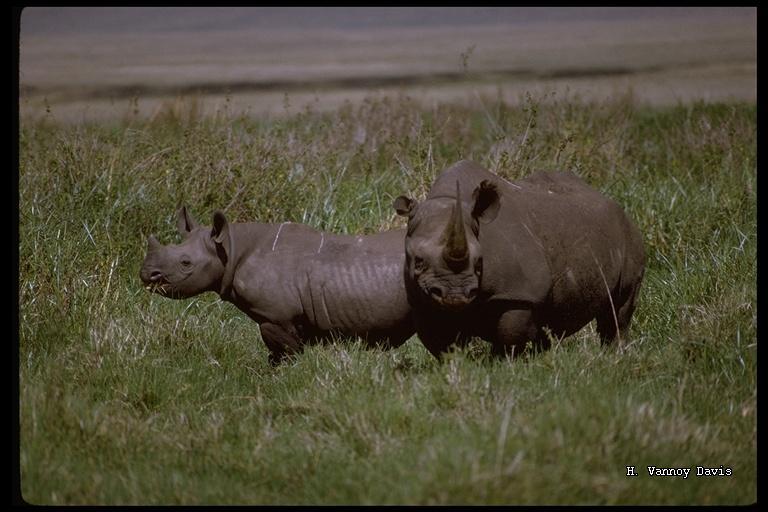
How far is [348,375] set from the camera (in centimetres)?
597

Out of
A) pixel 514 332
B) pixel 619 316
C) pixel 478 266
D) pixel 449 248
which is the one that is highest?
pixel 449 248

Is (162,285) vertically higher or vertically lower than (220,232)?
lower

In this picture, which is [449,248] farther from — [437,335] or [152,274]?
[152,274]

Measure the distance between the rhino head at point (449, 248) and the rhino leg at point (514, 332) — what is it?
0.28m

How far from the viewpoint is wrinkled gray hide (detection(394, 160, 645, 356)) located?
17.6 ft

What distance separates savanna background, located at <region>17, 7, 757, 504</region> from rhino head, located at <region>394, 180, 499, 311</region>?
16.4 inches

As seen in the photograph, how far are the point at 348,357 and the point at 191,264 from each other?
121 centimetres

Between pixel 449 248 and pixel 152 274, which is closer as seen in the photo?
pixel 449 248

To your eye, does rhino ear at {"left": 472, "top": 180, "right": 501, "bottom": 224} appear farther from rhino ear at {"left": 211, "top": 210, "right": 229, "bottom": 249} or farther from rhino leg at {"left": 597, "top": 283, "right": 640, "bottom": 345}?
rhino ear at {"left": 211, "top": 210, "right": 229, "bottom": 249}

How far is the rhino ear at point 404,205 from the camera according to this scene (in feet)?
19.0

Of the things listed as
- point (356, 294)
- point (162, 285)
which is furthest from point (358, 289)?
point (162, 285)

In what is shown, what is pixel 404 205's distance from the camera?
5.82 m

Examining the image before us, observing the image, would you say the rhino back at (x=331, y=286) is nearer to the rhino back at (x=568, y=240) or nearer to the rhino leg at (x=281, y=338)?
the rhino leg at (x=281, y=338)

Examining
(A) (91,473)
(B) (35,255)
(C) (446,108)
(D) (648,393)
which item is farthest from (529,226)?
(C) (446,108)
